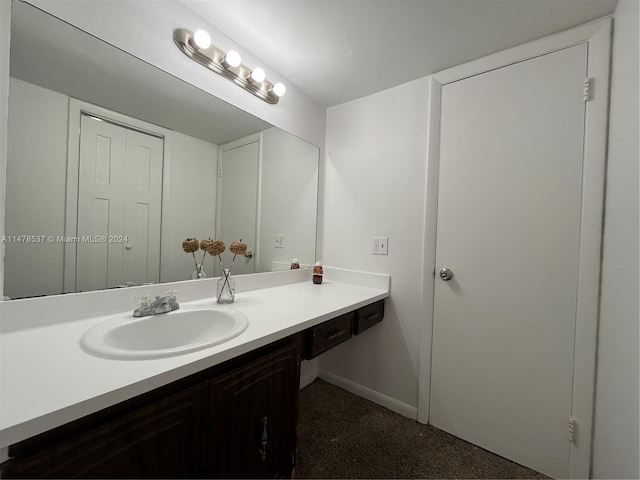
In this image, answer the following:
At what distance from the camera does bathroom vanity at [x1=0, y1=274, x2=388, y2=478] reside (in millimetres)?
523

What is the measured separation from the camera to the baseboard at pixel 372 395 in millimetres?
1576

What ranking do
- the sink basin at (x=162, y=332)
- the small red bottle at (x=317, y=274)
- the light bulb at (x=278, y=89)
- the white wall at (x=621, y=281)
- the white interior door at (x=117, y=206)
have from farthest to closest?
the small red bottle at (x=317, y=274) → the light bulb at (x=278, y=89) → the white interior door at (x=117, y=206) → the white wall at (x=621, y=281) → the sink basin at (x=162, y=332)

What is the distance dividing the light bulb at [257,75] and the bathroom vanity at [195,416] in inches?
47.4

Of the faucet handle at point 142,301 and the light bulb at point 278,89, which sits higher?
the light bulb at point 278,89

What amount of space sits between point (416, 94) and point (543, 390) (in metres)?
1.71

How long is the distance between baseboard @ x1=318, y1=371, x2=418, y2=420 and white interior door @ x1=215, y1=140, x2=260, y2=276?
106 centimetres

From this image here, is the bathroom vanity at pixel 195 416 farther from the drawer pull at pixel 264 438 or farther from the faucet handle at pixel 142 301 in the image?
the faucet handle at pixel 142 301

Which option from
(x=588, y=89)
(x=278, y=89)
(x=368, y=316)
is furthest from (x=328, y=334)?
(x=588, y=89)

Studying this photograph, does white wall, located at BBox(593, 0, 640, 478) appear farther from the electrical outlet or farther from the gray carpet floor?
the electrical outlet

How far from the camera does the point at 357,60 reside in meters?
1.42

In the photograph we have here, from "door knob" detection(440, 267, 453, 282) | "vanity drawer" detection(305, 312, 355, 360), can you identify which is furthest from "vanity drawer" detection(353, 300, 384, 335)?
"door knob" detection(440, 267, 453, 282)

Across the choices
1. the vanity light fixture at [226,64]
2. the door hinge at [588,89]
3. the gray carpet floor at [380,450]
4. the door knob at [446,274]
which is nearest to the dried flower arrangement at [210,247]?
the vanity light fixture at [226,64]

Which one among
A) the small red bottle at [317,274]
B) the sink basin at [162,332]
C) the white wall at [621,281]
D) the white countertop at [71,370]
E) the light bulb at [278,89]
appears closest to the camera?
the white countertop at [71,370]

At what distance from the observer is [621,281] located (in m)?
0.90
